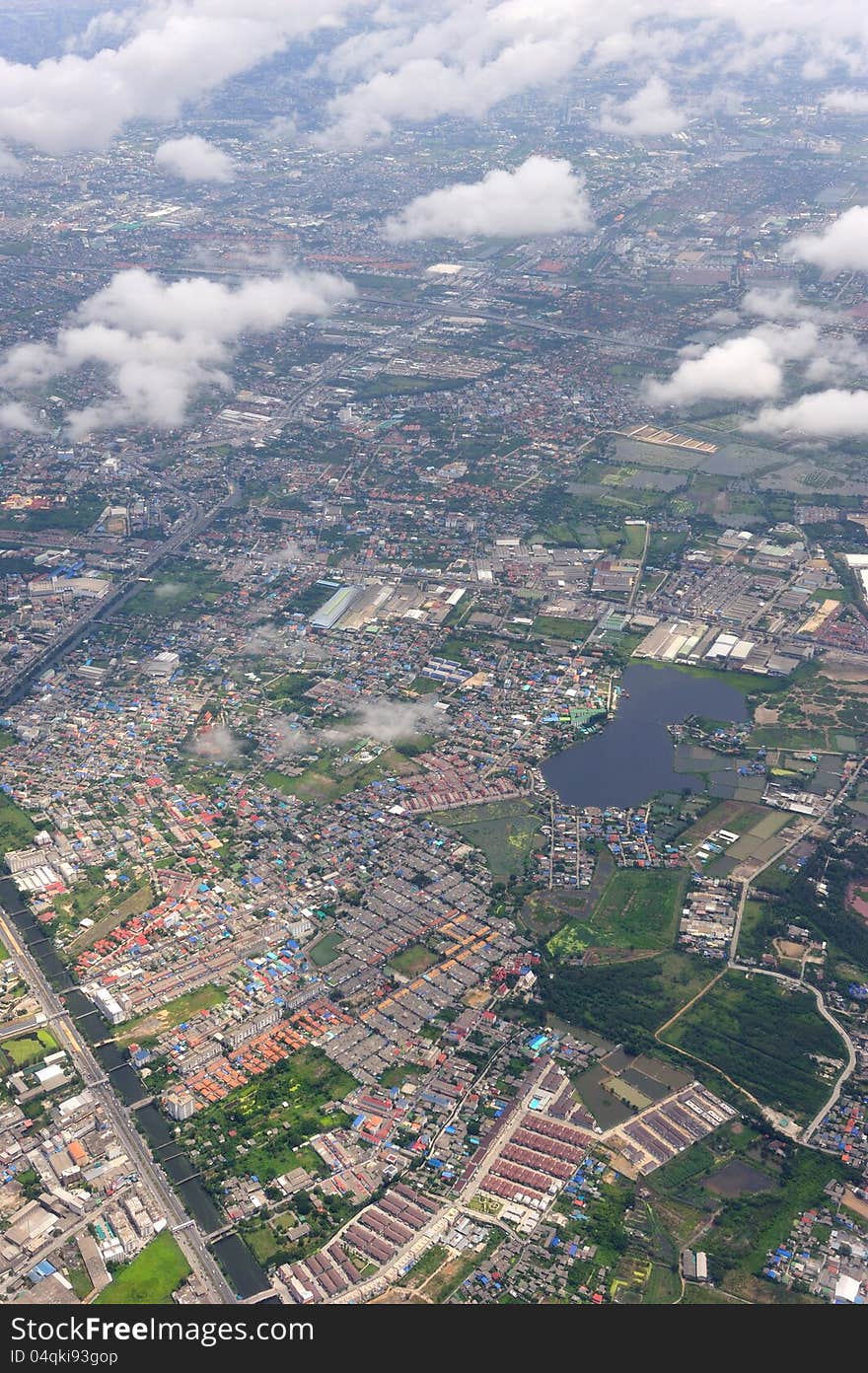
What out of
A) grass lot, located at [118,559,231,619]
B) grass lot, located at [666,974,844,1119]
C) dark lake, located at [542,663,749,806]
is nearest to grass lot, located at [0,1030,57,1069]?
grass lot, located at [666,974,844,1119]

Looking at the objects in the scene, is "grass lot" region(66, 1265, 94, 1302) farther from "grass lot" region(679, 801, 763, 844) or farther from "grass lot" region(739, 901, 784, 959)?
"grass lot" region(679, 801, 763, 844)

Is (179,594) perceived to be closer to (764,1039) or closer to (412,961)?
(412,961)

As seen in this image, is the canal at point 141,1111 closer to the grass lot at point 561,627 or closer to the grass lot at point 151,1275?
the grass lot at point 151,1275

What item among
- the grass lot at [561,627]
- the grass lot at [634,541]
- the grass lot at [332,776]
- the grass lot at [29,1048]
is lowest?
the grass lot at [29,1048]

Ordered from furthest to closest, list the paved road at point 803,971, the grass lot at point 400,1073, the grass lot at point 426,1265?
1. the grass lot at point 400,1073
2. the paved road at point 803,971
3. the grass lot at point 426,1265

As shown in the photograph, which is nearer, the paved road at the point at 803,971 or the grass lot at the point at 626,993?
the paved road at the point at 803,971

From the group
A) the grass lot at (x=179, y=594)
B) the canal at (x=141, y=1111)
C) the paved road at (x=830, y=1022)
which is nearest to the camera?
the canal at (x=141, y=1111)

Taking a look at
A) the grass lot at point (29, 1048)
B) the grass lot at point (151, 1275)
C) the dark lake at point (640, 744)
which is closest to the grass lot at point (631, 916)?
the dark lake at point (640, 744)

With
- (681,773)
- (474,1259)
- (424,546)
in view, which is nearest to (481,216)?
(424,546)

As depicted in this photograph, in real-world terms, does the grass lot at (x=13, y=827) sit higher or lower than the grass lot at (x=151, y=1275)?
higher
